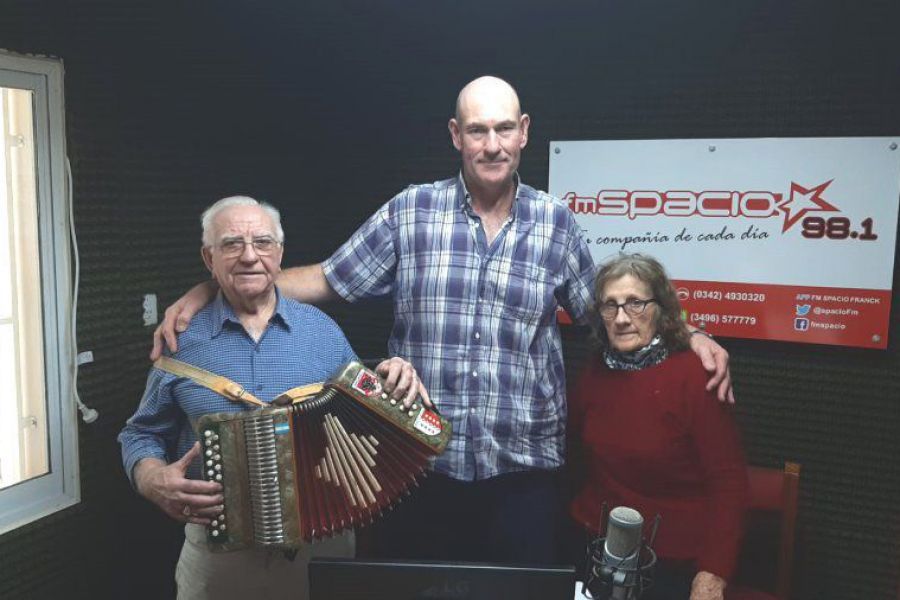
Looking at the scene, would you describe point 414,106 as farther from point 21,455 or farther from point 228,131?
point 21,455

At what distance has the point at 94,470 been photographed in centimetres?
267

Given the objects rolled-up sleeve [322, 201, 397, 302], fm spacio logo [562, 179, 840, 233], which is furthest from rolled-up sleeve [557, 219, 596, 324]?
fm spacio logo [562, 179, 840, 233]

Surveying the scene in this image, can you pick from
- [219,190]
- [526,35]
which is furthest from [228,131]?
[526,35]

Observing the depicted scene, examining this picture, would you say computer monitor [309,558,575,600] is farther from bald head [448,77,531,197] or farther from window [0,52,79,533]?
window [0,52,79,533]

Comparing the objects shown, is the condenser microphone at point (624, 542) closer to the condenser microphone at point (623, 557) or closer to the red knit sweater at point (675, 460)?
the condenser microphone at point (623, 557)

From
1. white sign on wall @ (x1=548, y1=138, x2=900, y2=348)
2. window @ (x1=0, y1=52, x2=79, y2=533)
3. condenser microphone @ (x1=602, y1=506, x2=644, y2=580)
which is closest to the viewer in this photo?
condenser microphone @ (x1=602, y1=506, x2=644, y2=580)

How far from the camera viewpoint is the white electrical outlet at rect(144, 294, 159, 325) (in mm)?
2844

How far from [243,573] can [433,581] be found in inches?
35.4

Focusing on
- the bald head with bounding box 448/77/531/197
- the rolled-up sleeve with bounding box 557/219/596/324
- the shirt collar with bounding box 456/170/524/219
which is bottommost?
the rolled-up sleeve with bounding box 557/219/596/324

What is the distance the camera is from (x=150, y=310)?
2.86 m

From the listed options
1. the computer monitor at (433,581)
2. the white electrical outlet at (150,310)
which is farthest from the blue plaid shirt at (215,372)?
the white electrical outlet at (150,310)

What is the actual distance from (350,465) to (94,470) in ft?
4.80

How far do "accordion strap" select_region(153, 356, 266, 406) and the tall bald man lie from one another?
21 centimetres

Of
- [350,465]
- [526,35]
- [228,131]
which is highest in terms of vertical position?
[526,35]
